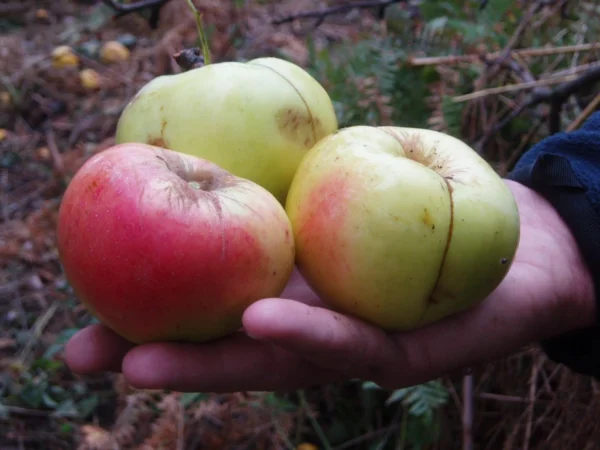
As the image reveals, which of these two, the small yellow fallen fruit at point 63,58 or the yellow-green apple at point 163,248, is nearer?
the yellow-green apple at point 163,248

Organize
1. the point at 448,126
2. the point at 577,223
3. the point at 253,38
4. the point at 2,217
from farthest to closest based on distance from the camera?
the point at 253,38
the point at 2,217
the point at 448,126
the point at 577,223

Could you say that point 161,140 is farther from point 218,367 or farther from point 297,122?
point 218,367

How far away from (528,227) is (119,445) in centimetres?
126

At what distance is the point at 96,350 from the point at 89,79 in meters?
2.86

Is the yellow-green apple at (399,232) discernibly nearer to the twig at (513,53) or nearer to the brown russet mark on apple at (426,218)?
the brown russet mark on apple at (426,218)


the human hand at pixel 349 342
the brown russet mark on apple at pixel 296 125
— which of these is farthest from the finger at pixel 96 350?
the brown russet mark on apple at pixel 296 125

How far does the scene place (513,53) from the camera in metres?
2.02

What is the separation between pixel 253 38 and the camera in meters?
3.41

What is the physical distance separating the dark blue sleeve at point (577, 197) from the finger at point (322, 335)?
512mm

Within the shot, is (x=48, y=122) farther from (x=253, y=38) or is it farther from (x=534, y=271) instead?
(x=534, y=271)

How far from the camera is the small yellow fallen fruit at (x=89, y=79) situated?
11.8 feet

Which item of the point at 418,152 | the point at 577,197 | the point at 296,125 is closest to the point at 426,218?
the point at 418,152

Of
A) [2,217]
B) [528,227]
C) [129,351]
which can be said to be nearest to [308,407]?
[528,227]

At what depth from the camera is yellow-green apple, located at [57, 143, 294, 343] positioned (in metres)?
0.92
